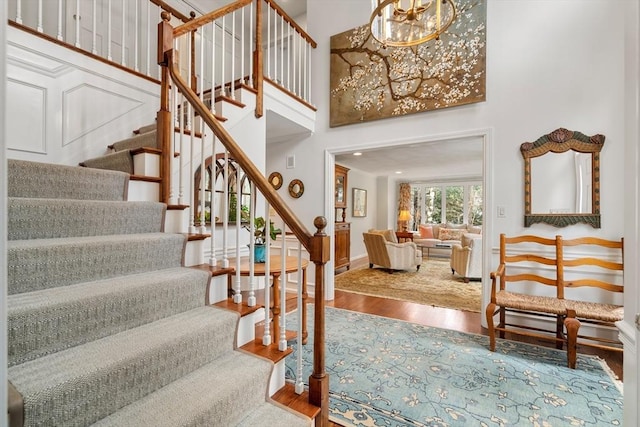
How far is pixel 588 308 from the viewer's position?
2199mm

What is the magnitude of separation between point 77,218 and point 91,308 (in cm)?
66

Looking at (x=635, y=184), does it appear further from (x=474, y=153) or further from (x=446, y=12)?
(x=474, y=153)

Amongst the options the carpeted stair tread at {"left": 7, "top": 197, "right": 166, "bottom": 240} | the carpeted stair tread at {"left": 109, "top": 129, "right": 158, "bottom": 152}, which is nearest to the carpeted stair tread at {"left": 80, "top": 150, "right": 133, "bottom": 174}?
the carpeted stair tread at {"left": 109, "top": 129, "right": 158, "bottom": 152}

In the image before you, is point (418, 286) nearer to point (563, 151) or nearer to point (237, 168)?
point (563, 151)

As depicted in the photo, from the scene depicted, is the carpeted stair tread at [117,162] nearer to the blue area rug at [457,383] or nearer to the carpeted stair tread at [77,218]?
the carpeted stair tread at [77,218]

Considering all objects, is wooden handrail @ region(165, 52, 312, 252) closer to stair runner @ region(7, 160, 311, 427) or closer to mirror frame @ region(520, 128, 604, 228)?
stair runner @ region(7, 160, 311, 427)

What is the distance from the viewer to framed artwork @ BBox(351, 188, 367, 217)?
23.5 feet

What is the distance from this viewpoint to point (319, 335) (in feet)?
4.60

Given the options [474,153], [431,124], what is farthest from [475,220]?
[431,124]

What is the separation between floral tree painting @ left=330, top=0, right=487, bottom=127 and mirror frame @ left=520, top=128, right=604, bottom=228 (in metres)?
0.74

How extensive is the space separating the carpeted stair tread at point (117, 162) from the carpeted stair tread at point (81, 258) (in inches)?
26.0

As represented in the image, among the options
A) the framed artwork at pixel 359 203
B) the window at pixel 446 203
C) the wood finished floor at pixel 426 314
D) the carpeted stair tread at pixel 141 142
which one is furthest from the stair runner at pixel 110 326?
the window at pixel 446 203

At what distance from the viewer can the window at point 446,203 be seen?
323 inches

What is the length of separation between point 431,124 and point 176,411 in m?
3.32
